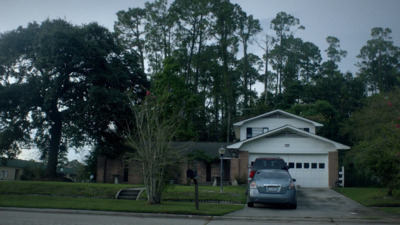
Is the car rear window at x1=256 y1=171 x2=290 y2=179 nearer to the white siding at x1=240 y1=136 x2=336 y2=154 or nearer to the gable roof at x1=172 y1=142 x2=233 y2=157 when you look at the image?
the white siding at x1=240 y1=136 x2=336 y2=154

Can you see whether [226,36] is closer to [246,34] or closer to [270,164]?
[246,34]

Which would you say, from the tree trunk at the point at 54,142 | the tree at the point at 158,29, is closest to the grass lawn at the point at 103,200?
the tree trunk at the point at 54,142

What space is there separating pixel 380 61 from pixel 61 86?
137ft

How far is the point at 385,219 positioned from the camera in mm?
13203

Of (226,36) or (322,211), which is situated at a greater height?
(226,36)

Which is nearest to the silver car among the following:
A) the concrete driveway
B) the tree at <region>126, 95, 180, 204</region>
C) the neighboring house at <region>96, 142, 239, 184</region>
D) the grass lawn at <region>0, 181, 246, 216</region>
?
the concrete driveway

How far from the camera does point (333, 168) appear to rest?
1135 inches

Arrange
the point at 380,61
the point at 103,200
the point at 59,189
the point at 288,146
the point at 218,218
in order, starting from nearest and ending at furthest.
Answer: the point at 218,218, the point at 103,200, the point at 59,189, the point at 288,146, the point at 380,61

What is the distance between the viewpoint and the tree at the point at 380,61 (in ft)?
179

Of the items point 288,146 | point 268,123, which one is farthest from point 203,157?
point 288,146

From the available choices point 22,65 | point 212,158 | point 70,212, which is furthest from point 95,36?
point 70,212

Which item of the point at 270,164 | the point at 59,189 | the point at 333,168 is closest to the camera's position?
the point at 270,164

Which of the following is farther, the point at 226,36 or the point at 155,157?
the point at 226,36

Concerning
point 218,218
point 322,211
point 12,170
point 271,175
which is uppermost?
point 271,175
